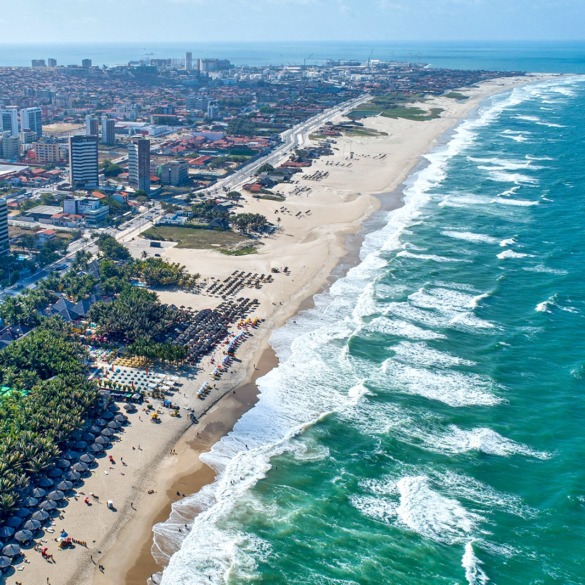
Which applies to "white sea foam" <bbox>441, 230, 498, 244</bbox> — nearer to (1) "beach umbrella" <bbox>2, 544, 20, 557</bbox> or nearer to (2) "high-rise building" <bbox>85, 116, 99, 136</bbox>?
(1) "beach umbrella" <bbox>2, 544, 20, 557</bbox>

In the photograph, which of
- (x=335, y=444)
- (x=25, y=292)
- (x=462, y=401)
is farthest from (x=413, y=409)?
(x=25, y=292)

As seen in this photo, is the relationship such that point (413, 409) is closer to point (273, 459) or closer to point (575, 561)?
point (273, 459)

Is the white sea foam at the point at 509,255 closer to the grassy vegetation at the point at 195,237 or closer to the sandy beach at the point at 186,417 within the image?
the sandy beach at the point at 186,417

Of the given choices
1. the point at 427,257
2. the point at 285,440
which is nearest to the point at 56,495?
the point at 285,440

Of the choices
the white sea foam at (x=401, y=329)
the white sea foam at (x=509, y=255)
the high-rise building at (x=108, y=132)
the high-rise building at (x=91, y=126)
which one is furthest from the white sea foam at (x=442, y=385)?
the high-rise building at (x=108, y=132)

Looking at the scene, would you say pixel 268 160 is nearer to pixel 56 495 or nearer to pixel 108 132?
pixel 108 132

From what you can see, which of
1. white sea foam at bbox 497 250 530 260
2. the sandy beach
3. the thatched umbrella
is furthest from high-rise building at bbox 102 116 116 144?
the thatched umbrella
